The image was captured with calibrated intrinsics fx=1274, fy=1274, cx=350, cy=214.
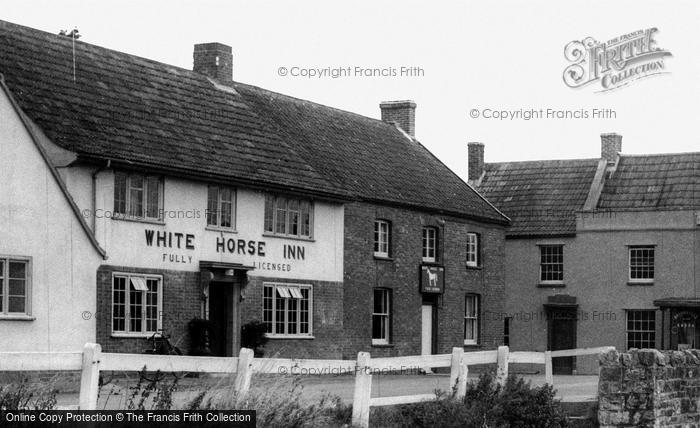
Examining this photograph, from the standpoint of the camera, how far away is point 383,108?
4962cm

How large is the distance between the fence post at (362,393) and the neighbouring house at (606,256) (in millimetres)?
33063

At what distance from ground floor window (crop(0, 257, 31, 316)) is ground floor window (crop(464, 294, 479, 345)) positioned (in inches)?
836

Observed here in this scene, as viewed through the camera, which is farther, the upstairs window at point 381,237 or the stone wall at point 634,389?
the upstairs window at point 381,237

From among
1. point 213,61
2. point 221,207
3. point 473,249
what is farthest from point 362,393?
point 473,249

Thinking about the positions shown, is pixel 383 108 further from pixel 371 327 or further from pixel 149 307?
pixel 149 307

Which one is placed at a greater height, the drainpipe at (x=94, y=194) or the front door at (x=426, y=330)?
the drainpipe at (x=94, y=194)

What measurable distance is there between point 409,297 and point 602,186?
15773 millimetres

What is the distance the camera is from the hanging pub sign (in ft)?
137

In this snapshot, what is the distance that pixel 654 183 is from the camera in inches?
2078

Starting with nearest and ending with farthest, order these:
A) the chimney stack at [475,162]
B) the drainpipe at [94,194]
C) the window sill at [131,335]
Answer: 1. the drainpipe at [94,194]
2. the window sill at [131,335]
3. the chimney stack at [475,162]

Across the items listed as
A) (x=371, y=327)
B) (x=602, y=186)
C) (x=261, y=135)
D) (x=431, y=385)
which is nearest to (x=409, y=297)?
(x=371, y=327)

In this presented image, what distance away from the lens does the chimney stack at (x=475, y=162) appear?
57266 millimetres

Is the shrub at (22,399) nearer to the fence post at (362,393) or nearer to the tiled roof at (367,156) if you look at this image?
the fence post at (362,393)

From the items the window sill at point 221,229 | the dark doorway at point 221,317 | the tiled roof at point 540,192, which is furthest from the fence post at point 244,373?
the tiled roof at point 540,192
